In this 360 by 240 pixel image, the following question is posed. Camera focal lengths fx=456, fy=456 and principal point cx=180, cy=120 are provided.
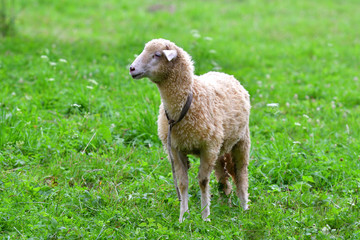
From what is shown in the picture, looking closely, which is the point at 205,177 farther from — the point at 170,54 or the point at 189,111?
the point at 170,54

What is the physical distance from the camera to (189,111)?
3.99 m

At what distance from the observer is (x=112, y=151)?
5211 mm

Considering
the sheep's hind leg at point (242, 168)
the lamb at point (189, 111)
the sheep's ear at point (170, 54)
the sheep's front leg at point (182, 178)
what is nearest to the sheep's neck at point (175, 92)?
the lamb at point (189, 111)

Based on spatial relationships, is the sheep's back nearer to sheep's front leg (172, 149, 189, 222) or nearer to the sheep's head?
sheep's front leg (172, 149, 189, 222)

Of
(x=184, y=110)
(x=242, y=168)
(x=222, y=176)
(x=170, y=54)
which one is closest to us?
(x=170, y=54)

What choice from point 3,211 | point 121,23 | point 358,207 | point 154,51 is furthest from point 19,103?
point 121,23

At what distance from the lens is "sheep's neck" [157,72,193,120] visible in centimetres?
399

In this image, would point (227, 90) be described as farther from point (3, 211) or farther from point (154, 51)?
point (3, 211)

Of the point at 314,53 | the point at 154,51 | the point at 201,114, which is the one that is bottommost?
the point at 314,53

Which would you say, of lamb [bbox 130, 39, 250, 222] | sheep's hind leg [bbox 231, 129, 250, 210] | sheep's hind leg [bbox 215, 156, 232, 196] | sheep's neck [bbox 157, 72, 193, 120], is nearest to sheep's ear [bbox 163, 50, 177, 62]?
lamb [bbox 130, 39, 250, 222]

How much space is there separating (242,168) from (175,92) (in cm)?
117

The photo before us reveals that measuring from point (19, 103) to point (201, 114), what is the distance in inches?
125

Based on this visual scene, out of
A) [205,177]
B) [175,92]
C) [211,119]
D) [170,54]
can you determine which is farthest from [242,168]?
[170,54]

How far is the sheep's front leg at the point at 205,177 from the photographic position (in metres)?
4.08
